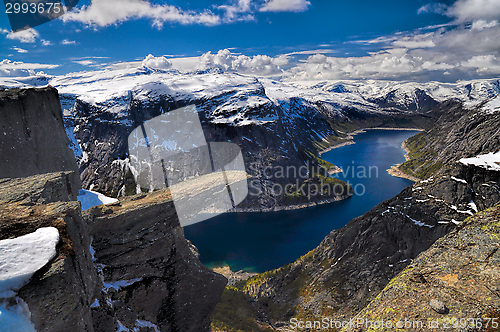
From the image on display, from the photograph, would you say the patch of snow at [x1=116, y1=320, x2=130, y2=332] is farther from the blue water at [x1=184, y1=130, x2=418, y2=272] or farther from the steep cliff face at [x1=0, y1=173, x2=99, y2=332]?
the blue water at [x1=184, y1=130, x2=418, y2=272]

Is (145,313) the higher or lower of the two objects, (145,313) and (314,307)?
the higher

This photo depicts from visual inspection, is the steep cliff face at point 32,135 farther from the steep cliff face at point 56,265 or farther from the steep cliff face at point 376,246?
the steep cliff face at point 376,246

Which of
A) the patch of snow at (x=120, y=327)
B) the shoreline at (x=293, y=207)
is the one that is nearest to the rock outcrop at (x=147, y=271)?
the patch of snow at (x=120, y=327)

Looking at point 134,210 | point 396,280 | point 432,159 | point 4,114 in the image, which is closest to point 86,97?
point 4,114

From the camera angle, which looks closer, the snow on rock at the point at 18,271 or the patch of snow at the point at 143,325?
the snow on rock at the point at 18,271

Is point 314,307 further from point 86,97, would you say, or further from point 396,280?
point 86,97

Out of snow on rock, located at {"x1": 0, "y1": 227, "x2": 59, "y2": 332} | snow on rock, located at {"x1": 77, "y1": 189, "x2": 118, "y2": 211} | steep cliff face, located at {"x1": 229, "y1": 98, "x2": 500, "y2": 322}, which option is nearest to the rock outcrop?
snow on rock, located at {"x1": 77, "y1": 189, "x2": 118, "y2": 211}

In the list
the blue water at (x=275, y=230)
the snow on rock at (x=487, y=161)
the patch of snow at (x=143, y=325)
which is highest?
the snow on rock at (x=487, y=161)
